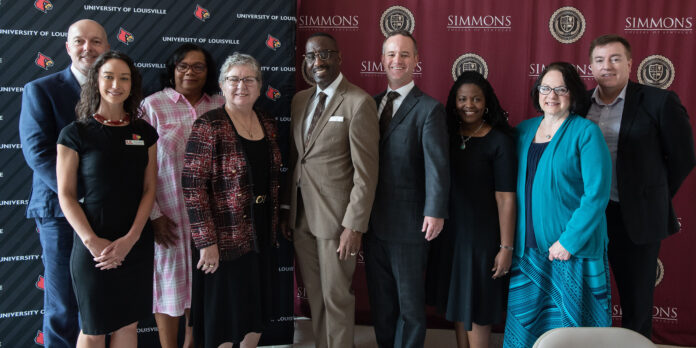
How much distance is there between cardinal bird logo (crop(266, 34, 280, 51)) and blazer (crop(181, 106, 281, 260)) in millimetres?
955

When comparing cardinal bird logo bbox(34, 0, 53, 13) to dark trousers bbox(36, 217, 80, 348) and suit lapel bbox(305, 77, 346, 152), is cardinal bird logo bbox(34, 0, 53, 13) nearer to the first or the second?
dark trousers bbox(36, 217, 80, 348)

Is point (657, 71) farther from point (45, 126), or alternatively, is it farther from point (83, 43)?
point (45, 126)

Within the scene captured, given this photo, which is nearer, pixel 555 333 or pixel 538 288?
pixel 555 333

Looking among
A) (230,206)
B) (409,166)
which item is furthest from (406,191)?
(230,206)

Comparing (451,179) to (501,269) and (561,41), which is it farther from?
(561,41)

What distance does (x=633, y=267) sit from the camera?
257 cm

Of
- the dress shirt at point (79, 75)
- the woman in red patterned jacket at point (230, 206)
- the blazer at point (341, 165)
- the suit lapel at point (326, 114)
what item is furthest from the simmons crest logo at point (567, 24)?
the dress shirt at point (79, 75)

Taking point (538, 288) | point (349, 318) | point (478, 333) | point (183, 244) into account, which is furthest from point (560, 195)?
point (183, 244)

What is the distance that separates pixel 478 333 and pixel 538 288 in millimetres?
477

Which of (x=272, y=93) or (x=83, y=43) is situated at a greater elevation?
(x=83, y=43)

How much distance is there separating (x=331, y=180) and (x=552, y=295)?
1.34 metres

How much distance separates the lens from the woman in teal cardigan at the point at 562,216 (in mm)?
2150

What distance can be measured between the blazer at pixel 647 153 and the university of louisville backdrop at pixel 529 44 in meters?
0.99

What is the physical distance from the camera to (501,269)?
2467 millimetres
